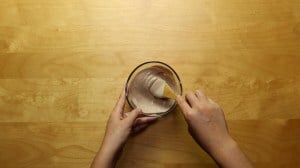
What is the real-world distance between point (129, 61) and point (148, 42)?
61 millimetres

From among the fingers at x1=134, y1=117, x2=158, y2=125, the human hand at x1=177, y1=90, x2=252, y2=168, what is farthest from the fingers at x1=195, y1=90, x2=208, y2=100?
the fingers at x1=134, y1=117, x2=158, y2=125

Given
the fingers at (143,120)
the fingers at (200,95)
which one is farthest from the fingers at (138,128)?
the fingers at (200,95)

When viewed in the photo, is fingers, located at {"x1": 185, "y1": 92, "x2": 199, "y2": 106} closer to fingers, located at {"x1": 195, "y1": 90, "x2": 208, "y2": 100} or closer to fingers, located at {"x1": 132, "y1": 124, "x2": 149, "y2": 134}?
fingers, located at {"x1": 195, "y1": 90, "x2": 208, "y2": 100}

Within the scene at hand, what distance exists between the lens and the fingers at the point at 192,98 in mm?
1075

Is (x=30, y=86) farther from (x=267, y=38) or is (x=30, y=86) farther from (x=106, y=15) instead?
(x=267, y=38)

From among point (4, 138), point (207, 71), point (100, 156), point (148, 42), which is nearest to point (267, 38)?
point (207, 71)

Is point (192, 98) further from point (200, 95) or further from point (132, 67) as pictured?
point (132, 67)

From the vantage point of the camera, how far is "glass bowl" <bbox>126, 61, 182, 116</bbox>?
3.54 feet

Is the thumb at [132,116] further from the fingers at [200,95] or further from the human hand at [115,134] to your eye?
the fingers at [200,95]

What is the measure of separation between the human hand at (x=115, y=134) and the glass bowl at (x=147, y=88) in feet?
0.08

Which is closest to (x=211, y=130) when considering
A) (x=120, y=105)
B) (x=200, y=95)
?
(x=200, y=95)

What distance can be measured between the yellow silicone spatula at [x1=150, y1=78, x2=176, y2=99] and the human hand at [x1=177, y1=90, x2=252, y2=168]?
0.07 ft

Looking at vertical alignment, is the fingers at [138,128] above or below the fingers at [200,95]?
below

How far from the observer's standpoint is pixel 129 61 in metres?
1.12
